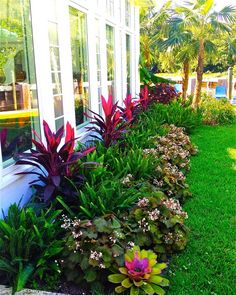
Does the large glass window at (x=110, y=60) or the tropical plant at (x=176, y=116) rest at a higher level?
the large glass window at (x=110, y=60)

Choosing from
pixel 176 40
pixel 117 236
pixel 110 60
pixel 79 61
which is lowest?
pixel 117 236

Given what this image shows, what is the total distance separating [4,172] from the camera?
3176 millimetres

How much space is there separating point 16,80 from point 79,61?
2.00 m

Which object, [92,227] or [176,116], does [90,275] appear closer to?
[92,227]

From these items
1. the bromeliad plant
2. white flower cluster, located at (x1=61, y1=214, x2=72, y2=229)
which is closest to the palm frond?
white flower cluster, located at (x1=61, y1=214, x2=72, y2=229)

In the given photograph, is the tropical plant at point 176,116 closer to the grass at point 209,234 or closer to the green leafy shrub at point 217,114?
the green leafy shrub at point 217,114

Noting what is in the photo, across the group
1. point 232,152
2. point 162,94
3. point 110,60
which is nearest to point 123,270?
point 232,152

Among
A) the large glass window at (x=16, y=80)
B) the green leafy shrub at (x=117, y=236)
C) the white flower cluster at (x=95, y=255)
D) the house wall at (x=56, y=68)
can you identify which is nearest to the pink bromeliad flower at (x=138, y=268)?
the green leafy shrub at (x=117, y=236)

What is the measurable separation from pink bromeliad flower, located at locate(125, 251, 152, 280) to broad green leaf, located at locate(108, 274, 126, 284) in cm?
8

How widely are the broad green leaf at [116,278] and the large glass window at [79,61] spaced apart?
10.5 ft

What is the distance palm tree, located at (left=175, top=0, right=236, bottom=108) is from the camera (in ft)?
35.8

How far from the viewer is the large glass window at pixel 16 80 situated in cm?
341

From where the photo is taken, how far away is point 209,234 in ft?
11.4

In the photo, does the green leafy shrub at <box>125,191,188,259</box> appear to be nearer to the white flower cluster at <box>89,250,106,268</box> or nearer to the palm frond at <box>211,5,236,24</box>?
the white flower cluster at <box>89,250,106,268</box>
